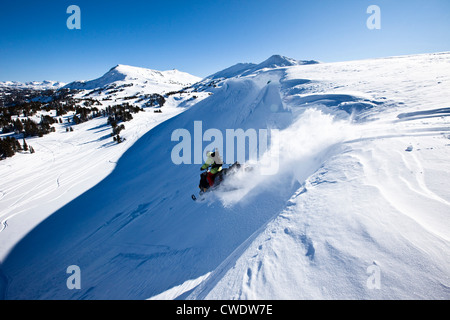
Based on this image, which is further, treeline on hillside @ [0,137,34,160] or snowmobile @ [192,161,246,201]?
treeline on hillside @ [0,137,34,160]

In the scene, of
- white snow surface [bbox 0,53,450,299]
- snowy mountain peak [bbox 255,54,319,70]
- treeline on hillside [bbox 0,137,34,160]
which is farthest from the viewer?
snowy mountain peak [bbox 255,54,319,70]

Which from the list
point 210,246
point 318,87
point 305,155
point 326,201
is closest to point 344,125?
point 305,155

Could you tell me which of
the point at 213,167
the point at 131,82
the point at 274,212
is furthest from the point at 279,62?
the point at 274,212

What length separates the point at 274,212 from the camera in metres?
4.50

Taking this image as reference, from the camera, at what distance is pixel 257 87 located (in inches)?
553

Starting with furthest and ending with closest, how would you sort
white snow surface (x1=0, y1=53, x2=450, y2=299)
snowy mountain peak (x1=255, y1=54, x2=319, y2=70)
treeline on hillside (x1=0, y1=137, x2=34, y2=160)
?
1. snowy mountain peak (x1=255, y1=54, x2=319, y2=70)
2. treeline on hillside (x1=0, y1=137, x2=34, y2=160)
3. white snow surface (x1=0, y1=53, x2=450, y2=299)

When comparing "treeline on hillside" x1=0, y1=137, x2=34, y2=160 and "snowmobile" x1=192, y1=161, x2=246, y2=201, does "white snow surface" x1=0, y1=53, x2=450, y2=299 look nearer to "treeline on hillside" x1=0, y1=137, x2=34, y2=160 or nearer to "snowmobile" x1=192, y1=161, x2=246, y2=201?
"snowmobile" x1=192, y1=161, x2=246, y2=201

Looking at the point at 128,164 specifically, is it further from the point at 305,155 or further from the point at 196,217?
the point at 305,155

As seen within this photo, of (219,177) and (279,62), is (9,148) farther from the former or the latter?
(279,62)

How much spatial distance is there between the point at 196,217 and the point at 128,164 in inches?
303

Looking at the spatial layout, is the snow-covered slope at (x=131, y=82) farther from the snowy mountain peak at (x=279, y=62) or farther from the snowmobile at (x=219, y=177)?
the snowmobile at (x=219, y=177)

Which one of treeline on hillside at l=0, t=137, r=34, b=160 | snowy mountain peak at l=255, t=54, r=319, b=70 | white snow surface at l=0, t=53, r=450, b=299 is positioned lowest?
white snow surface at l=0, t=53, r=450, b=299

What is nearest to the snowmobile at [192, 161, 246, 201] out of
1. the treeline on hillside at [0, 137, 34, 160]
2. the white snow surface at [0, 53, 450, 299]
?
the white snow surface at [0, 53, 450, 299]

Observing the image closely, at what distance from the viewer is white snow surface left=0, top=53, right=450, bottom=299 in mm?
1978
